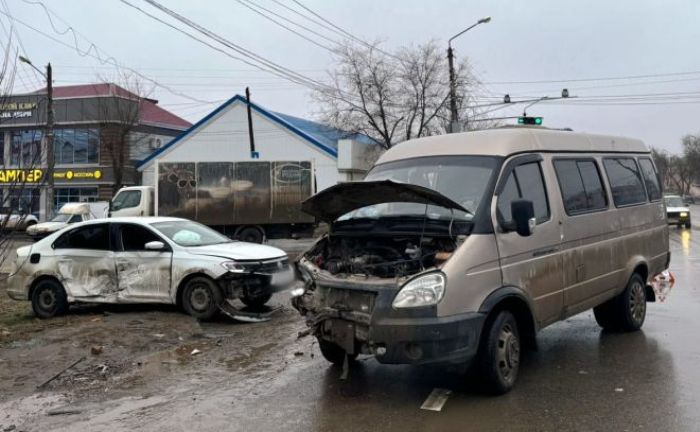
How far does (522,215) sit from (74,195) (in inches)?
1715

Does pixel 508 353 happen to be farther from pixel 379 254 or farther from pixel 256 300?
pixel 256 300

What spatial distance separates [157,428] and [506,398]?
2.84 metres

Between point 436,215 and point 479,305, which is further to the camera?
point 436,215

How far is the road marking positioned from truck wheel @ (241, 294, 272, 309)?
13.9 feet

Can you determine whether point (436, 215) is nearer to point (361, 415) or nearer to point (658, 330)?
point (361, 415)

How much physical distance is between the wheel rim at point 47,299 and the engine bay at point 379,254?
213 inches

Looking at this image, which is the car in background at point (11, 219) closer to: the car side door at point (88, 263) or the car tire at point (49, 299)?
the car side door at point (88, 263)

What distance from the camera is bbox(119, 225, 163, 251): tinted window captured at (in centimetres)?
911

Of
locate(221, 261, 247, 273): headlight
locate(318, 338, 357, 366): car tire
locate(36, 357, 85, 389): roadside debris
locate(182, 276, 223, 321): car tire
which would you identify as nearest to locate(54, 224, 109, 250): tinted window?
locate(182, 276, 223, 321): car tire

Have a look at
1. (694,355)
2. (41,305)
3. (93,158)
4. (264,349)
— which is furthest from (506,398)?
(93,158)

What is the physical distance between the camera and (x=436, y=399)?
5113 mm

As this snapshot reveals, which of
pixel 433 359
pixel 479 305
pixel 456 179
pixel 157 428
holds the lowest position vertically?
pixel 157 428

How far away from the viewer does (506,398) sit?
16.6 ft

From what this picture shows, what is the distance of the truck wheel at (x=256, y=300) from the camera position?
9.05 metres
